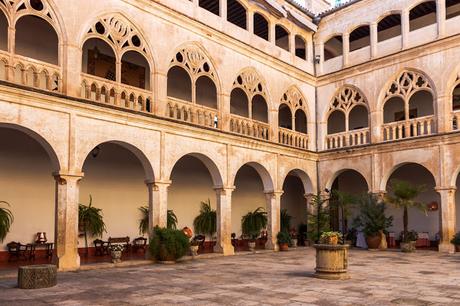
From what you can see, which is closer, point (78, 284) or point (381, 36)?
point (78, 284)

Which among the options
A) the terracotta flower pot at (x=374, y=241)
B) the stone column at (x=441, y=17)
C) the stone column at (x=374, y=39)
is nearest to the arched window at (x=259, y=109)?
the stone column at (x=374, y=39)

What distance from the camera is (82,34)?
1305 centimetres

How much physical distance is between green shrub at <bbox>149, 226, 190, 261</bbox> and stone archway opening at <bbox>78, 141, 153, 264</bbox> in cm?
166

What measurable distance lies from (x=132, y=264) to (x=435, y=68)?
545 inches

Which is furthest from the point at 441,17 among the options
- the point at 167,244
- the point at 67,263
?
the point at 67,263

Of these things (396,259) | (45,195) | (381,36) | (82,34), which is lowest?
(396,259)

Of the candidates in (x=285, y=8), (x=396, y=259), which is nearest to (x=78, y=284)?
(x=396, y=259)

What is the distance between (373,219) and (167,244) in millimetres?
9311

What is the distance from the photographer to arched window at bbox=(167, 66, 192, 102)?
1867 centimetres

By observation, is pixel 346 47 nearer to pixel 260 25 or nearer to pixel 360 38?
pixel 360 38

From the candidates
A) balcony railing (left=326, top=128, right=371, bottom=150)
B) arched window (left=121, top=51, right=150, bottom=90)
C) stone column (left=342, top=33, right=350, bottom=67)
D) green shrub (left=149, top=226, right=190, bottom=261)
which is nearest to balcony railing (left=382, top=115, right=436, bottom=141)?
balcony railing (left=326, top=128, right=371, bottom=150)

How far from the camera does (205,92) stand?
20031 millimetres

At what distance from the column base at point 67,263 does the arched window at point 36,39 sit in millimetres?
6585

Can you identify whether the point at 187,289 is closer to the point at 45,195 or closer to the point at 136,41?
the point at 45,195
